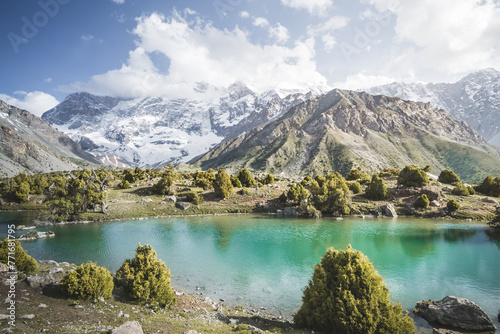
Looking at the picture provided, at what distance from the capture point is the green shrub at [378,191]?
6831 cm

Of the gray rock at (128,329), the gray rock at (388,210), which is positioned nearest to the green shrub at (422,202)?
the gray rock at (388,210)

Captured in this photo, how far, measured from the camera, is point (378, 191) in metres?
68.6

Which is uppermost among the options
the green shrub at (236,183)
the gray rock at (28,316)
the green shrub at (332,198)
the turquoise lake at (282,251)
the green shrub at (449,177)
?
the green shrub at (449,177)

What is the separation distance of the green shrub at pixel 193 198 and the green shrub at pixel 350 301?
5418cm

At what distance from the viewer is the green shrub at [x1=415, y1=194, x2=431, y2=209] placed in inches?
2459

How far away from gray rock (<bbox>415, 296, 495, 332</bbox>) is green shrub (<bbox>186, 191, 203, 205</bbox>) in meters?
55.0

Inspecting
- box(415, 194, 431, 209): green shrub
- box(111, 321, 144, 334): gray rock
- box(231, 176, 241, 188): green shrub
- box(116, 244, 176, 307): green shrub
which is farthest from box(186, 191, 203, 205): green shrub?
box(111, 321, 144, 334): gray rock

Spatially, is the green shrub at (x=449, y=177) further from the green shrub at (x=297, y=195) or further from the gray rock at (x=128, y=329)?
the gray rock at (x=128, y=329)

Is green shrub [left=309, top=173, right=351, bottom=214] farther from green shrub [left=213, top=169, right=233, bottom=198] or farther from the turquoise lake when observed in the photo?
green shrub [left=213, top=169, right=233, bottom=198]

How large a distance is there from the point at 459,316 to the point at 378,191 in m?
54.8

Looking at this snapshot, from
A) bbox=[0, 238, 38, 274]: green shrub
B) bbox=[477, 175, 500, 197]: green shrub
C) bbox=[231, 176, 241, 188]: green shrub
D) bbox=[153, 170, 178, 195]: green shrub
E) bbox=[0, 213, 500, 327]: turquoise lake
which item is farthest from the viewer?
bbox=[231, 176, 241, 188]: green shrub

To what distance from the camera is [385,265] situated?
1144 inches

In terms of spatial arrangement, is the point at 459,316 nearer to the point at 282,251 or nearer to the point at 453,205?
the point at 282,251

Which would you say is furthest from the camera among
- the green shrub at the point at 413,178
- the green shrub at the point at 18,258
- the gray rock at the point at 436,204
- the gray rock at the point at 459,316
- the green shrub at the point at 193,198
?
the green shrub at the point at 413,178
